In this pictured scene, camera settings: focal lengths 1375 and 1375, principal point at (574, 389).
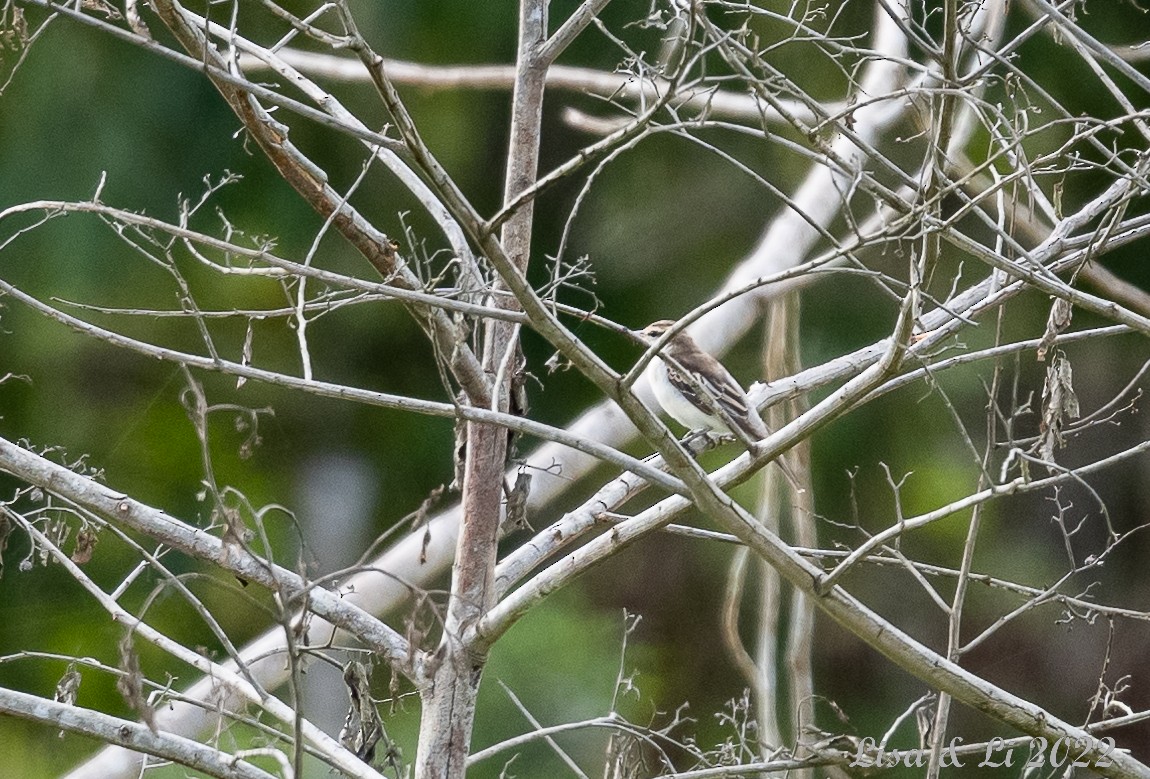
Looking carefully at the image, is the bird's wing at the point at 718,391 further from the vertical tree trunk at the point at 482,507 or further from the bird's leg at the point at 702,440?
the vertical tree trunk at the point at 482,507

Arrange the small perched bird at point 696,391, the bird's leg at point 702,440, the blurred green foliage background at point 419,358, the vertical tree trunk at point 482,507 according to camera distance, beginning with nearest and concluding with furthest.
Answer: the vertical tree trunk at point 482,507 < the small perched bird at point 696,391 < the bird's leg at point 702,440 < the blurred green foliage background at point 419,358

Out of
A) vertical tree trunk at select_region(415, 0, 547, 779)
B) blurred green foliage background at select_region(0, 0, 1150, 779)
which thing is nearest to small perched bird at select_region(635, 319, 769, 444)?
vertical tree trunk at select_region(415, 0, 547, 779)

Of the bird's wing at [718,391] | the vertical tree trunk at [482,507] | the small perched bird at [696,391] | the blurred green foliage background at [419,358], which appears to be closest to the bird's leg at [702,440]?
the small perched bird at [696,391]

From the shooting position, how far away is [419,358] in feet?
34.4

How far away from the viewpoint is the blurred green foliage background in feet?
31.6

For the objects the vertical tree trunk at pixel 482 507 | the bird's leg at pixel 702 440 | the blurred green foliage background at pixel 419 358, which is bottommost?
the vertical tree trunk at pixel 482 507

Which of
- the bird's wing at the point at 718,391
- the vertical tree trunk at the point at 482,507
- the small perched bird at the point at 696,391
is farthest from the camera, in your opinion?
the small perched bird at the point at 696,391

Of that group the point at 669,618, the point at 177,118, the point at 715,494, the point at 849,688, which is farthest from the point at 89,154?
the point at 715,494

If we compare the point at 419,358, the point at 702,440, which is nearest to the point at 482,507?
Result: the point at 702,440

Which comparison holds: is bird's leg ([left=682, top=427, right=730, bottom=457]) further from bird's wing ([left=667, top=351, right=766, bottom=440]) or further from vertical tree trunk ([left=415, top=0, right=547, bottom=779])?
vertical tree trunk ([left=415, top=0, right=547, bottom=779])

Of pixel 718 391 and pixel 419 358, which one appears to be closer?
pixel 718 391

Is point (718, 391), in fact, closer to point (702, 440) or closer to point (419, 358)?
point (702, 440)

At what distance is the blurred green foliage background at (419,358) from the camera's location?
9.62m

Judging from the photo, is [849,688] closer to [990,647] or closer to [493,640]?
[990,647]
